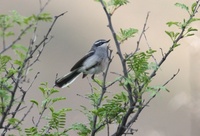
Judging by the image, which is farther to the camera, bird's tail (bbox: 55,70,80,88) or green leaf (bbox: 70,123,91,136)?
bird's tail (bbox: 55,70,80,88)

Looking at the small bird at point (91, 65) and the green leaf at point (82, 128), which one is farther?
the small bird at point (91, 65)

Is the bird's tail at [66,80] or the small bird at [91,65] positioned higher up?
the small bird at [91,65]

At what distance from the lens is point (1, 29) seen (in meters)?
2.59

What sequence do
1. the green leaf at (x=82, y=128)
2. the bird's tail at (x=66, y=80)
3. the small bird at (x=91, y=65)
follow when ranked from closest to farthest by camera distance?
1. the green leaf at (x=82, y=128)
2. the bird's tail at (x=66, y=80)
3. the small bird at (x=91, y=65)

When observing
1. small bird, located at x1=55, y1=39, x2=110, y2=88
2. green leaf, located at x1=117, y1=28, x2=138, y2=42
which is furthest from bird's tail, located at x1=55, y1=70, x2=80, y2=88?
green leaf, located at x1=117, y1=28, x2=138, y2=42

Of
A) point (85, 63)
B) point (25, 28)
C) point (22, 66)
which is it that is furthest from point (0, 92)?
point (85, 63)

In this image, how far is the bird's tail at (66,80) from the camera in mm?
3932

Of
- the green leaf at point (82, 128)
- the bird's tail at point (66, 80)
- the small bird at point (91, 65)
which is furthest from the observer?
the small bird at point (91, 65)

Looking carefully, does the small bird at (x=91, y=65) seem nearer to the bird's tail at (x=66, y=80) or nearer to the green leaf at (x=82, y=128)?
the bird's tail at (x=66, y=80)

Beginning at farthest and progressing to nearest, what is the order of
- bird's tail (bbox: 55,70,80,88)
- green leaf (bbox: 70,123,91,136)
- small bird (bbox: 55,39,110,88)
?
small bird (bbox: 55,39,110,88), bird's tail (bbox: 55,70,80,88), green leaf (bbox: 70,123,91,136)

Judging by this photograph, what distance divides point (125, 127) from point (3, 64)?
0.76 metres

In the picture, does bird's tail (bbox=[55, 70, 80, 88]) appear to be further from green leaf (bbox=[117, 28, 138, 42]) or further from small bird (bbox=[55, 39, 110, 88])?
green leaf (bbox=[117, 28, 138, 42])

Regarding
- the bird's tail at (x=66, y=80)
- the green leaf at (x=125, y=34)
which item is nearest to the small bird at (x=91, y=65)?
the bird's tail at (x=66, y=80)

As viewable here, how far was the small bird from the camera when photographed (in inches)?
171
